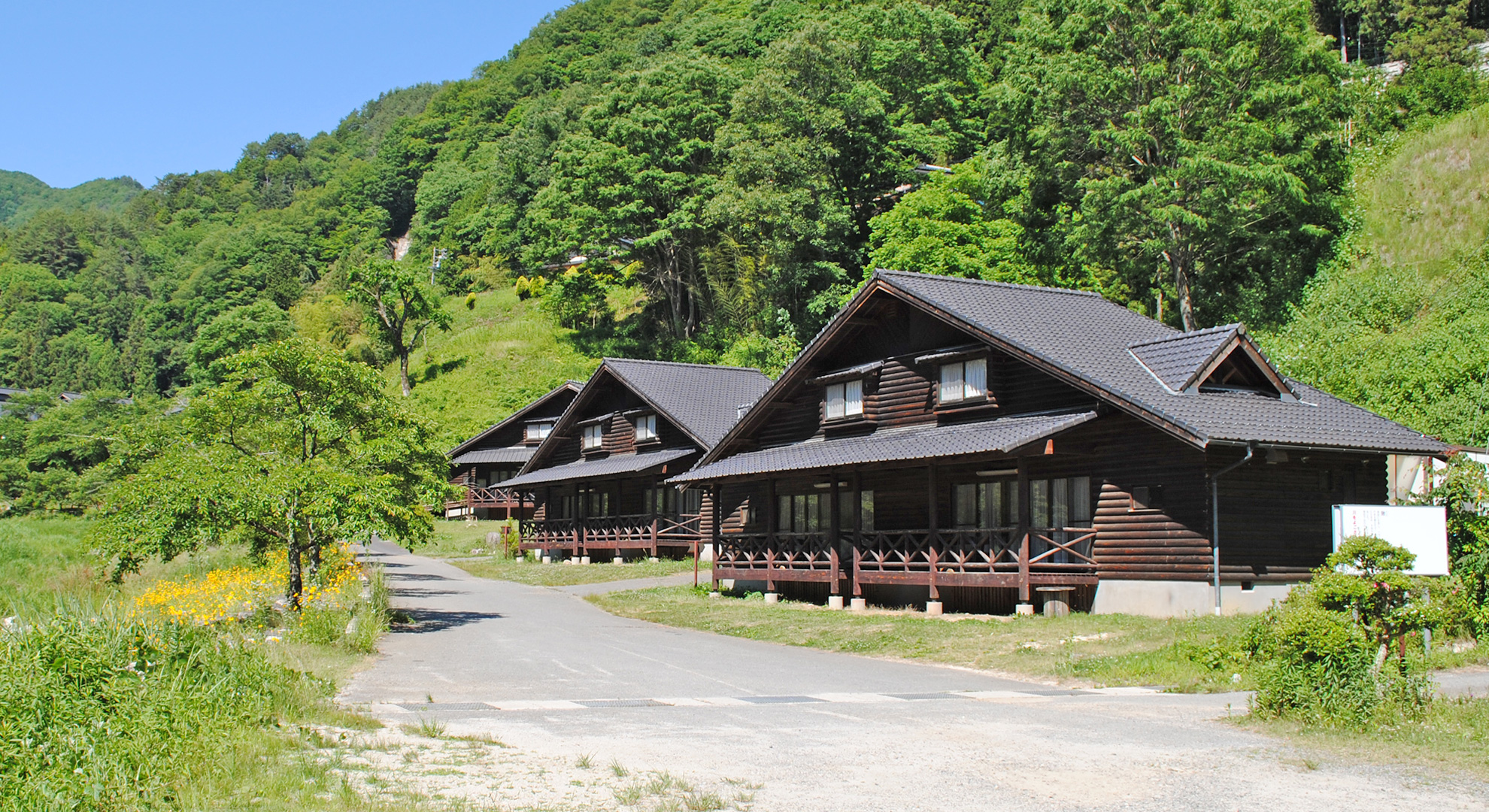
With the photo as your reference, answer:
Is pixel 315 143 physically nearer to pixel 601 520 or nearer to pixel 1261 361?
pixel 601 520

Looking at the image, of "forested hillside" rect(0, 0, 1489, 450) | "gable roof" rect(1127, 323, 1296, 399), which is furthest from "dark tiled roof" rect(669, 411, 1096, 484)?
"forested hillside" rect(0, 0, 1489, 450)

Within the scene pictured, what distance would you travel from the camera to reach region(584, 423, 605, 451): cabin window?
150 feet

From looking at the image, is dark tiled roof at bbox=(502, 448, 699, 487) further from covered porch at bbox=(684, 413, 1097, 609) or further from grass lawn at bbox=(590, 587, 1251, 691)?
grass lawn at bbox=(590, 587, 1251, 691)

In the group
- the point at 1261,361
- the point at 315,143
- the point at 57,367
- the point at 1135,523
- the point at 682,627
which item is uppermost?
the point at 315,143

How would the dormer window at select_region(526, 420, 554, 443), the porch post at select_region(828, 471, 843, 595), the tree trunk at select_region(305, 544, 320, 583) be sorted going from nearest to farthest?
the tree trunk at select_region(305, 544, 320, 583), the porch post at select_region(828, 471, 843, 595), the dormer window at select_region(526, 420, 554, 443)

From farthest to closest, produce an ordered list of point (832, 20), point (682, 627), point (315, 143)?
point (315, 143), point (832, 20), point (682, 627)

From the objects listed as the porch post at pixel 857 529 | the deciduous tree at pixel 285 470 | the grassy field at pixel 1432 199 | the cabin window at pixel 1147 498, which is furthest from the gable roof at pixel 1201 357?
the grassy field at pixel 1432 199

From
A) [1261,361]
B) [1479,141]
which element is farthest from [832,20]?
Result: [1261,361]

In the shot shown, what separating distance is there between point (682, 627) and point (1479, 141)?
129 ft

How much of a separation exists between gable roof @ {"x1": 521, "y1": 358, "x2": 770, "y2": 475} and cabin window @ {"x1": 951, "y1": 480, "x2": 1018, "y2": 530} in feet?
46.3

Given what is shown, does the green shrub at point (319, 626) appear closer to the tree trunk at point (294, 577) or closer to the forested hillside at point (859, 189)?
the tree trunk at point (294, 577)

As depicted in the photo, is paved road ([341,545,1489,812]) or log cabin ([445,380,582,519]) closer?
paved road ([341,545,1489,812])

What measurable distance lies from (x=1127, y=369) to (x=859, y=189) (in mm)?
37933

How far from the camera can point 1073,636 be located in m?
18.5
